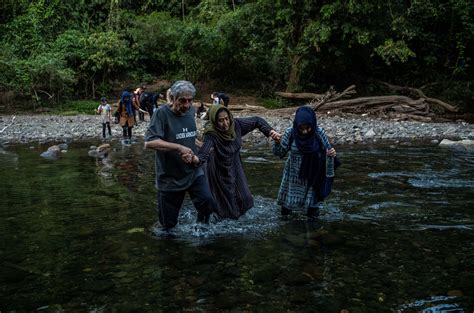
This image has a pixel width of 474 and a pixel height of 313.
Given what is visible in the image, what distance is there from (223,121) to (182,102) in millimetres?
763

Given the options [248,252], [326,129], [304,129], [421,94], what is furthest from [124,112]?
[421,94]

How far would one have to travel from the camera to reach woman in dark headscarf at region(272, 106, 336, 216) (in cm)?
636

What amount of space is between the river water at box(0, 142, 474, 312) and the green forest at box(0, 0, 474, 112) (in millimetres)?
15731

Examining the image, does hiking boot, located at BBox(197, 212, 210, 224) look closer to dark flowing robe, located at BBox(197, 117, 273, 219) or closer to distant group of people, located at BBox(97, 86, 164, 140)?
dark flowing robe, located at BBox(197, 117, 273, 219)

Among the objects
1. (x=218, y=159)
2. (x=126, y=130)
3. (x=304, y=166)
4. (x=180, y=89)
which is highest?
(x=180, y=89)

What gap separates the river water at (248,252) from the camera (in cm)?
439

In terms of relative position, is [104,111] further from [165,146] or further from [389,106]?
[165,146]

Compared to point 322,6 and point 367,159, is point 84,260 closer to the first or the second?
point 367,159

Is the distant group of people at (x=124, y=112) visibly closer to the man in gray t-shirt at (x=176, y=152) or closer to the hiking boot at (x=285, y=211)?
the hiking boot at (x=285, y=211)

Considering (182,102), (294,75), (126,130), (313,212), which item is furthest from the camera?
(294,75)

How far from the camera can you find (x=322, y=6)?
2347 centimetres

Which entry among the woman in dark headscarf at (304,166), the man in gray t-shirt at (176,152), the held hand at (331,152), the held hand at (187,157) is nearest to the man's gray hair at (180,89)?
the man in gray t-shirt at (176,152)

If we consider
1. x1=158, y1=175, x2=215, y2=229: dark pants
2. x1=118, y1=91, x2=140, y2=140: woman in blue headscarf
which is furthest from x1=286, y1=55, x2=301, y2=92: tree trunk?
x1=158, y1=175, x2=215, y2=229: dark pants

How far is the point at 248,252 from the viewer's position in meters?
5.62
